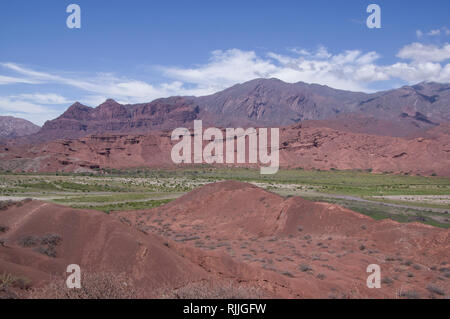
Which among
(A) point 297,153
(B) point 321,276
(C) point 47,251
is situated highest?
(A) point 297,153

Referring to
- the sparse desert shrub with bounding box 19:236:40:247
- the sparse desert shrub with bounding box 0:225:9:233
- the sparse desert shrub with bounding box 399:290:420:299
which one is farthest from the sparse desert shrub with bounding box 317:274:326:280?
the sparse desert shrub with bounding box 0:225:9:233

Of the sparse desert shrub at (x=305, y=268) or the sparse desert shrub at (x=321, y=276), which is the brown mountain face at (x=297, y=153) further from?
the sparse desert shrub at (x=321, y=276)

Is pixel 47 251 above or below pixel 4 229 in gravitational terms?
below

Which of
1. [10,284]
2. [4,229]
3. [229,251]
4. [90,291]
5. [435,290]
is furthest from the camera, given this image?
[229,251]

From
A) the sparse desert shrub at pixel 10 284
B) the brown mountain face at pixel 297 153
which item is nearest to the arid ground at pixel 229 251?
the sparse desert shrub at pixel 10 284

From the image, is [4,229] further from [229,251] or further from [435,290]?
[435,290]

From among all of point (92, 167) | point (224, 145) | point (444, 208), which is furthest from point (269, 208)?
point (224, 145)

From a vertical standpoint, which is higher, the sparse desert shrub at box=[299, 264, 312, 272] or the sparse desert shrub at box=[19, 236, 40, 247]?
the sparse desert shrub at box=[19, 236, 40, 247]

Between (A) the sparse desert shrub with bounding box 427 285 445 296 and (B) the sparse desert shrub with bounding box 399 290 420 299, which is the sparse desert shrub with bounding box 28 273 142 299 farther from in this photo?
(A) the sparse desert shrub with bounding box 427 285 445 296

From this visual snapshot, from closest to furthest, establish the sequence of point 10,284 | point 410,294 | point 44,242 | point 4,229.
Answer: point 10,284 → point 44,242 → point 410,294 → point 4,229

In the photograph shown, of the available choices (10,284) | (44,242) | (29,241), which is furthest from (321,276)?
(29,241)

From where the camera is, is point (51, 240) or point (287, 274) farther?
point (287, 274)
